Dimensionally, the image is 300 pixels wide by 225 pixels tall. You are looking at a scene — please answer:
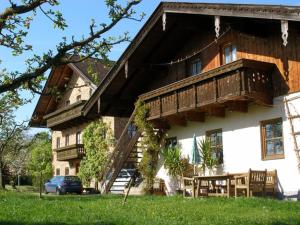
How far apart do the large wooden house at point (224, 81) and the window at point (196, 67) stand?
0.16ft

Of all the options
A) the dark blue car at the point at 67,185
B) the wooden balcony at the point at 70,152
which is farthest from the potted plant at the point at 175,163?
the wooden balcony at the point at 70,152

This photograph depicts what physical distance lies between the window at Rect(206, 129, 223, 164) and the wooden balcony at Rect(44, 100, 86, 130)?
46.3 feet

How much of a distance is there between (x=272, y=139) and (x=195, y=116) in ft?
14.2

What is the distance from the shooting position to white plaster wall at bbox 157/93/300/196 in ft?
60.7

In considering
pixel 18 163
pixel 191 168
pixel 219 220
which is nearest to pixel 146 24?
pixel 191 168

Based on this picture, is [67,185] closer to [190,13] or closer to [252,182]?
[190,13]

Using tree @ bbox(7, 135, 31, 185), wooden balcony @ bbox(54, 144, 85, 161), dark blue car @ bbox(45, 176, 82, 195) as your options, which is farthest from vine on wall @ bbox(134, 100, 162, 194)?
tree @ bbox(7, 135, 31, 185)

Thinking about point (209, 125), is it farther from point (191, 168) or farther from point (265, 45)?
point (265, 45)

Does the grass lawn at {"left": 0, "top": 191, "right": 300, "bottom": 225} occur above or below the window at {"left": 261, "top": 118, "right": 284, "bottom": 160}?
below

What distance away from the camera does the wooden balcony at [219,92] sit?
61.6 feet

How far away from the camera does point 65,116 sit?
38.4 m

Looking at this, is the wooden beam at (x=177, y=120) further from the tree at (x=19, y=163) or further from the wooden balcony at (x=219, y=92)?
the tree at (x=19, y=163)

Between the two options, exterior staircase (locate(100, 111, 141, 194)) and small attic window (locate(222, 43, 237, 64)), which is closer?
small attic window (locate(222, 43, 237, 64))

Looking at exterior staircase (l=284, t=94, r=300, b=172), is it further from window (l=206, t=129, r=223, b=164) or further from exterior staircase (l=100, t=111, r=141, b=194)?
exterior staircase (l=100, t=111, r=141, b=194)
